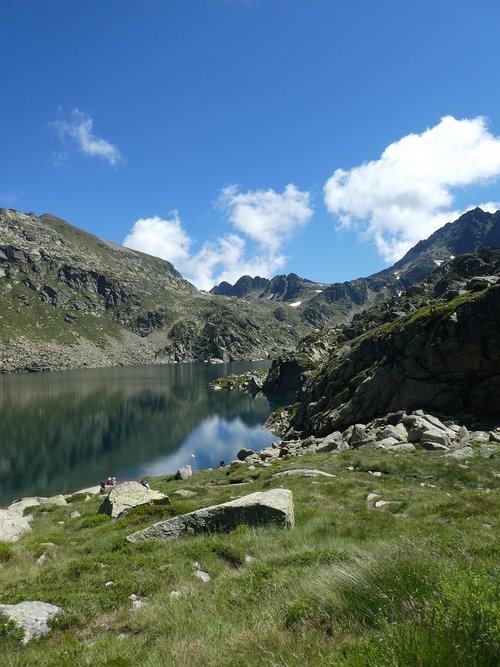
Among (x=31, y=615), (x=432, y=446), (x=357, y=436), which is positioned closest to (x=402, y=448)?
(x=432, y=446)

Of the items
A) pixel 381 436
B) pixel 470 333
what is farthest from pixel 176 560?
pixel 470 333

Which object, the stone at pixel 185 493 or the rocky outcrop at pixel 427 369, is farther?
the rocky outcrop at pixel 427 369

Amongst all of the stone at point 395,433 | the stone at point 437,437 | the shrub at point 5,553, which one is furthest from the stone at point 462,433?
the shrub at point 5,553

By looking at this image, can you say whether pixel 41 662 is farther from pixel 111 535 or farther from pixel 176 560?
pixel 111 535

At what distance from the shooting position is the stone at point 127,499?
24078 mm

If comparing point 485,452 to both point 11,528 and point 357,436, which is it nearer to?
point 357,436

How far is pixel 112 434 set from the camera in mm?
92188

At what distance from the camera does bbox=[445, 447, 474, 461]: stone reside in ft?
94.8

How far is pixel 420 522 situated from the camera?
47.3 feet

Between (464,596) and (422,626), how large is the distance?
2.27 ft

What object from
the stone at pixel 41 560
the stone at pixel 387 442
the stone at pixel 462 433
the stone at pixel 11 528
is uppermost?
the stone at pixel 41 560

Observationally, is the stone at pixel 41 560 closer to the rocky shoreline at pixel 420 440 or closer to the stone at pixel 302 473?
the stone at pixel 302 473

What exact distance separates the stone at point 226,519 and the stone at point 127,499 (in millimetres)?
9197

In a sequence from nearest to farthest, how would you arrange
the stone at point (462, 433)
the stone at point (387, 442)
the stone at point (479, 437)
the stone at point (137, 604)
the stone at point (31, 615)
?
the stone at point (31, 615)
the stone at point (137, 604)
the stone at point (479, 437)
the stone at point (387, 442)
the stone at point (462, 433)
